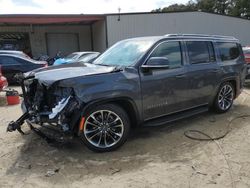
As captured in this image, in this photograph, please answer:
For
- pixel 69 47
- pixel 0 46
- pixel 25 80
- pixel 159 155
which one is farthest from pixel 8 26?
pixel 159 155

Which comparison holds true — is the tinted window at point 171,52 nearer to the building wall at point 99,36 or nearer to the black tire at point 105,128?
the black tire at point 105,128

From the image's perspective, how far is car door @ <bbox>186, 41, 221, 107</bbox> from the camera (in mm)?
5695

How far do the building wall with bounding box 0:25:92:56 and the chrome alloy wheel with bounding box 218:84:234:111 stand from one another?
22093 millimetres

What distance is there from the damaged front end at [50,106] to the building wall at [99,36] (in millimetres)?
18359

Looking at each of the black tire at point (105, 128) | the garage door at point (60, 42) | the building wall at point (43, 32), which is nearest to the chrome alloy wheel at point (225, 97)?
the black tire at point (105, 128)

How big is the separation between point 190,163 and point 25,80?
9.97 feet

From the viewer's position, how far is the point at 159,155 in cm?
455

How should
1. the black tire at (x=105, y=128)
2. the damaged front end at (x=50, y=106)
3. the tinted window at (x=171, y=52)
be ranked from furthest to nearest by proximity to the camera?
the tinted window at (x=171, y=52) → the black tire at (x=105, y=128) → the damaged front end at (x=50, y=106)

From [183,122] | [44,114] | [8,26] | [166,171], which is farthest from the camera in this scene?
[8,26]

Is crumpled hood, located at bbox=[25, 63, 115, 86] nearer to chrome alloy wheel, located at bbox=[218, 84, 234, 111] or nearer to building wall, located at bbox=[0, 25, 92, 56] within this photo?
chrome alloy wheel, located at bbox=[218, 84, 234, 111]

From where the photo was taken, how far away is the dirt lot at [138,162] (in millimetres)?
3752

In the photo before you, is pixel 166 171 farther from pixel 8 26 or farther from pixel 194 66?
pixel 8 26

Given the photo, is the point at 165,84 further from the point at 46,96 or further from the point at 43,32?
the point at 43,32

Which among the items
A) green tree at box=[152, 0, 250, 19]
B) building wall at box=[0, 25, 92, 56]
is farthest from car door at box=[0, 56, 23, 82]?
green tree at box=[152, 0, 250, 19]
